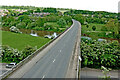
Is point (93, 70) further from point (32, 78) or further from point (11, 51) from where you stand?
point (32, 78)

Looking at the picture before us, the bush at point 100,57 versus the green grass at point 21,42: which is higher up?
the green grass at point 21,42

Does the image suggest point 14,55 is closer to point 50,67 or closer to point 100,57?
point 50,67

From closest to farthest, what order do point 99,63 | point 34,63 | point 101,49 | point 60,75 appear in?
point 60,75 → point 34,63 → point 99,63 → point 101,49

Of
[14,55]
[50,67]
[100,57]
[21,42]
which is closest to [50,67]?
[50,67]

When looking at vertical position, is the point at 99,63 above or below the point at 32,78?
below

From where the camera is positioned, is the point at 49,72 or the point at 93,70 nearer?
the point at 49,72

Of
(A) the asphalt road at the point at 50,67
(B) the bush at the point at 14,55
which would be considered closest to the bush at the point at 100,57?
(A) the asphalt road at the point at 50,67

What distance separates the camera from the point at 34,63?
65.2ft

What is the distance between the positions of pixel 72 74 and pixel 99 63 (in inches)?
650

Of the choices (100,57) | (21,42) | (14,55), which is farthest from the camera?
(21,42)

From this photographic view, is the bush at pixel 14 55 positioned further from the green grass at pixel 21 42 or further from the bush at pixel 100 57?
the bush at pixel 100 57

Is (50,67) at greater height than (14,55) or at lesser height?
greater

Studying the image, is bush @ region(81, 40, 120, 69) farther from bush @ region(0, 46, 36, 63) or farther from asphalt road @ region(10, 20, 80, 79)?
bush @ region(0, 46, 36, 63)

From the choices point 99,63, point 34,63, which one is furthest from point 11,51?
point 99,63
